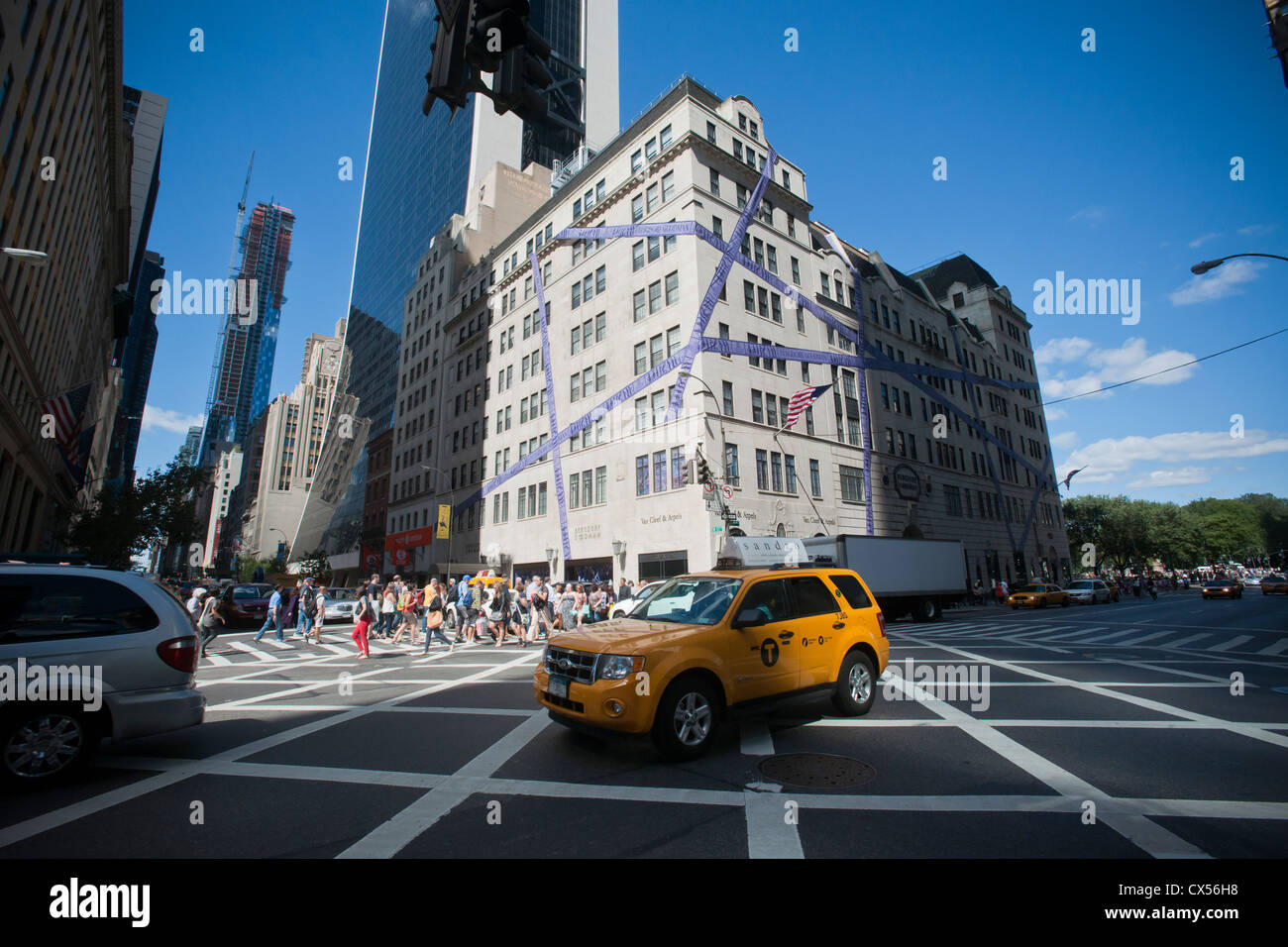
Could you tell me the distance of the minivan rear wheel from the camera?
4852mm

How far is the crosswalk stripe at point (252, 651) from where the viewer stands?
48.1ft

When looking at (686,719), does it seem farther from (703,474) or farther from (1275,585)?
(1275,585)

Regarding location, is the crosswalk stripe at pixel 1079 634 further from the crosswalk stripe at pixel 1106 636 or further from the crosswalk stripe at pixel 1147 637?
the crosswalk stripe at pixel 1147 637

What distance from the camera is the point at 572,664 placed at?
5957 millimetres

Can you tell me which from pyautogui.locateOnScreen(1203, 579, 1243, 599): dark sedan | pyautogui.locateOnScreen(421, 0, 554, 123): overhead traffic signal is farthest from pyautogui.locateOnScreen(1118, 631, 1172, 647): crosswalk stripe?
pyautogui.locateOnScreen(1203, 579, 1243, 599): dark sedan

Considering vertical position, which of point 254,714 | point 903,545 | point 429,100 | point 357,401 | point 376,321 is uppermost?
point 376,321

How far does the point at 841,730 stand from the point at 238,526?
7456 inches

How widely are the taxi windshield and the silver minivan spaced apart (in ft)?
15.9

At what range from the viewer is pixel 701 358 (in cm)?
3091

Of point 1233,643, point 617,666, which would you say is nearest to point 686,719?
point 617,666

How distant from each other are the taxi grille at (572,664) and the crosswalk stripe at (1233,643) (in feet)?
53.3

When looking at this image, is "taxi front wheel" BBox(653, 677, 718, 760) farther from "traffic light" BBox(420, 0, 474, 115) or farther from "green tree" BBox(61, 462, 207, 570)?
"green tree" BBox(61, 462, 207, 570)
